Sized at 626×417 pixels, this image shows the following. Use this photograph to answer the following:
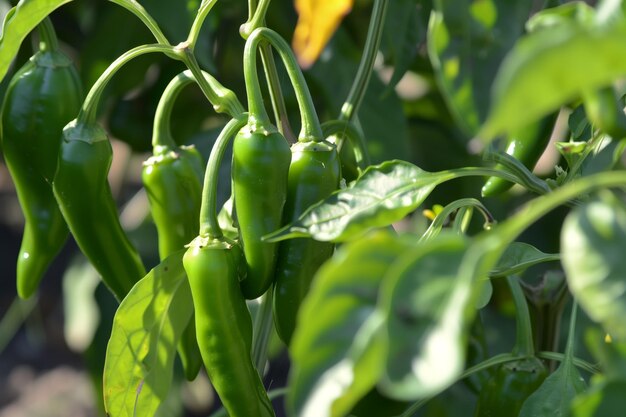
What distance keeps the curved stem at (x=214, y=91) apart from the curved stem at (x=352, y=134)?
111 mm

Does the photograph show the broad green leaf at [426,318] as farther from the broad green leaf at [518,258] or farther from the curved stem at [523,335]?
the curved stem at [523,335]

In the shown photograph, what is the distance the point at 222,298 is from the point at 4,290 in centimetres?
249

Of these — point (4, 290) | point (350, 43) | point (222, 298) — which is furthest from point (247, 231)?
point (4, 290)

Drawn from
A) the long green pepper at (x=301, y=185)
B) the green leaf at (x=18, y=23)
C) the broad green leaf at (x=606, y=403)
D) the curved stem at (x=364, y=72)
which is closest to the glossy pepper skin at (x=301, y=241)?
the long green pepper at (x=301, y=185)

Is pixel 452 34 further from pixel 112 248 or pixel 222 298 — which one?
pixel 112 248

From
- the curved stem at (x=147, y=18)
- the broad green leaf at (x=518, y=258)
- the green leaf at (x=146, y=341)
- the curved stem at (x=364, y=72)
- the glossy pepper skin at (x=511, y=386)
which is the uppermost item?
the curved stem at (x=147, y=18)

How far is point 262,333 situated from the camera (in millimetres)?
1024

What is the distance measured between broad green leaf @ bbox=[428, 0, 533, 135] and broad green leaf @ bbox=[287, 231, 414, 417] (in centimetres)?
11

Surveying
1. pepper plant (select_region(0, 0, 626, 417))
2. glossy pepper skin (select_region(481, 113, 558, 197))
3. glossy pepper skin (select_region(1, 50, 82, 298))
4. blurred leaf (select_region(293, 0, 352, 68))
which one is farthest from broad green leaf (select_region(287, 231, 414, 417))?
glossy pepper skin (select_region(1, 50, 82, 298))

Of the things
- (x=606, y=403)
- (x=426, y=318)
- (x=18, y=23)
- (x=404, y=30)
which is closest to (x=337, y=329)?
(x=426, y=318)

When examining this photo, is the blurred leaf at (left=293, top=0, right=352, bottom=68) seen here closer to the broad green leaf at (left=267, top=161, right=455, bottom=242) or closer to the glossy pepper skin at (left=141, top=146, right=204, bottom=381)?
the broad green leaf at (left=267, top=161, right=455, bottom=242)

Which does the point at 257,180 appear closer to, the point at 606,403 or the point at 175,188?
the point at 175,188

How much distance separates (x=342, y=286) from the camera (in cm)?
51

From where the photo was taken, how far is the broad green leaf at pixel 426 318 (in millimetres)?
453
